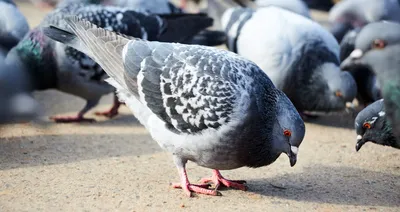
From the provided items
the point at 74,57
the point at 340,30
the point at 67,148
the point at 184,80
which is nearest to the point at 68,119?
the point at 74,57

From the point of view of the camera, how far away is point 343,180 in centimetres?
580

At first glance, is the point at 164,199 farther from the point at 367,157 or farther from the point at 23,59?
the point at 23,59

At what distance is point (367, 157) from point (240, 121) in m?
2.36

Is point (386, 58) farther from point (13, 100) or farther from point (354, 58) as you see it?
point (13, 100)

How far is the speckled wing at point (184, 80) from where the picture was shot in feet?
15.8

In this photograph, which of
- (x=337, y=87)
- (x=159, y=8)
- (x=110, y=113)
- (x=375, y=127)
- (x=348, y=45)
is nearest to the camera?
(x=375, y=127)

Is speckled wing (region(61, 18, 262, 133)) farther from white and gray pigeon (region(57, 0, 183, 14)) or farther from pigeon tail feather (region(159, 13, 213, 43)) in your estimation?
white and gray pigeon (region(57, 0, 183, 14))

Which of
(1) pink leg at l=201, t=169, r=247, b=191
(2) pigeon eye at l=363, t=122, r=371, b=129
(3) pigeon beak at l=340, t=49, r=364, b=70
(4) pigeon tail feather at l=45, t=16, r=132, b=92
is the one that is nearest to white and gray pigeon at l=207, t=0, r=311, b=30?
(3) pigeon beak at l=340, t=49, r=364, b=70

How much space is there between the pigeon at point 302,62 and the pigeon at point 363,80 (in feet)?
2.02

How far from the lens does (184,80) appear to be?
497 cm

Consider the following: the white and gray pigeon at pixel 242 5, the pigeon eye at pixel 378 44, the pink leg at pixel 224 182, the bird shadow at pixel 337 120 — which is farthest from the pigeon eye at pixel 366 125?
the white and gray pigeon at pixel 242 5

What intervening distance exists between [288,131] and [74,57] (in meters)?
3.19

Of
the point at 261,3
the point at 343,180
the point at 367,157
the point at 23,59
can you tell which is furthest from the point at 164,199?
the point at 261,3

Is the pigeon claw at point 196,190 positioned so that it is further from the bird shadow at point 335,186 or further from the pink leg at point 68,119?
the pink leg at point 68,119
